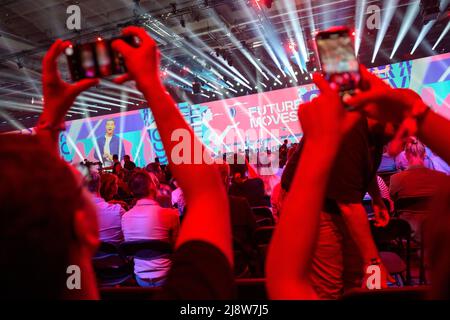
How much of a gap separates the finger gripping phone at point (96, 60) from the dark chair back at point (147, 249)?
5.80ft

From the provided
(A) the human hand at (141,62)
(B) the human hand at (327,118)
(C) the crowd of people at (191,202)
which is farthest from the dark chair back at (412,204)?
(A) the human hand at (141,62)

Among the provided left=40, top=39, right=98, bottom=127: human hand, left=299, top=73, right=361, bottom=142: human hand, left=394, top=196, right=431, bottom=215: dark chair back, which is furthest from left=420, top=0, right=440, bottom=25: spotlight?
left=40, top=39, right=98, bottom=127: human hand

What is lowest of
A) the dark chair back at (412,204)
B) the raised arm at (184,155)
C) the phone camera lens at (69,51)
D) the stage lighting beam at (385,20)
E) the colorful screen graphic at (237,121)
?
the dark chair back at (412,204)

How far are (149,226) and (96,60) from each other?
207 centimetres

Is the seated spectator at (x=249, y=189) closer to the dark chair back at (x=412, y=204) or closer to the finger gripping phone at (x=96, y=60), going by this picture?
the dark chair back at (x=412, y=204)

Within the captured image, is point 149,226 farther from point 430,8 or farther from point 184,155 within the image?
point 430,8

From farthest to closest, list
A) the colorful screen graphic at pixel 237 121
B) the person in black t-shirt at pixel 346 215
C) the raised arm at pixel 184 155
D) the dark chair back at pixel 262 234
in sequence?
the colorful screen graphic at pixel 237 121, the dark chair back at pixel 262 234, the person in black t-shirt at pixel 346 215, the raised arm at pixel 184 155

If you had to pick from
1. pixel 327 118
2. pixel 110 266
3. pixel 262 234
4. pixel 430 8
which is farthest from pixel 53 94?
pixel 430 8

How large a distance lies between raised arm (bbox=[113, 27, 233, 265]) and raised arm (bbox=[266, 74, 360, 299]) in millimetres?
127

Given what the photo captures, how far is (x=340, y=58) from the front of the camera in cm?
74

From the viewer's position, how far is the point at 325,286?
1.55m

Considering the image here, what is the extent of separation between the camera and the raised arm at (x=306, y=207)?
0.53m

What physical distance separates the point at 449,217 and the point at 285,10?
27.7 ft
